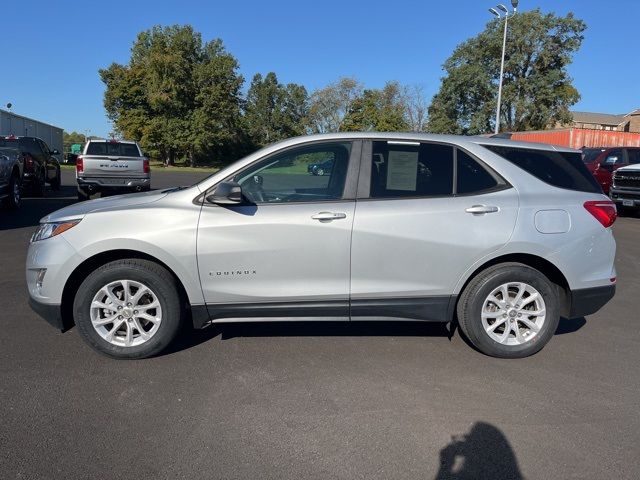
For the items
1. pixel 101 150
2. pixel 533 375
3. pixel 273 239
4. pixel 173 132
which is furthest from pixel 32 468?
pixel 173 132

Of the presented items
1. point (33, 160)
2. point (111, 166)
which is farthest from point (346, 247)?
point (33, 160)

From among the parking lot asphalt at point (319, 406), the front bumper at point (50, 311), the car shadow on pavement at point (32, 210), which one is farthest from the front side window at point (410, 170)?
the car shadow on pavement at point (32, 210)

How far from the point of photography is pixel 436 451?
309cm

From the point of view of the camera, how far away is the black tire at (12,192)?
12.3 m

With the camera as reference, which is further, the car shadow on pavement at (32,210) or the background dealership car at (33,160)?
the background dealership car at (33,160)

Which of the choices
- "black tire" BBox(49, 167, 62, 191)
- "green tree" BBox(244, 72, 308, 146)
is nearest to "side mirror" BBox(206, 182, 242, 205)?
"black tire" BBox(49, 167, 62, 191)

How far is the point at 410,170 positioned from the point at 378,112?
53.2 meters

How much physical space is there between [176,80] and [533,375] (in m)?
53.2

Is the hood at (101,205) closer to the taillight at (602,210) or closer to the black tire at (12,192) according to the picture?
the taillight at (602,210)

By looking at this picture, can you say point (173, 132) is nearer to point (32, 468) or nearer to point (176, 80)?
point (176, 80)

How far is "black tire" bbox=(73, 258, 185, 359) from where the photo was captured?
4137 mm

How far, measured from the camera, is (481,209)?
14.0 ft

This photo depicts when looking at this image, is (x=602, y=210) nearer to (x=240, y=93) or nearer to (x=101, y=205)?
(x=101, y=205)

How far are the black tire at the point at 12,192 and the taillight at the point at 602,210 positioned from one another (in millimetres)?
11925
